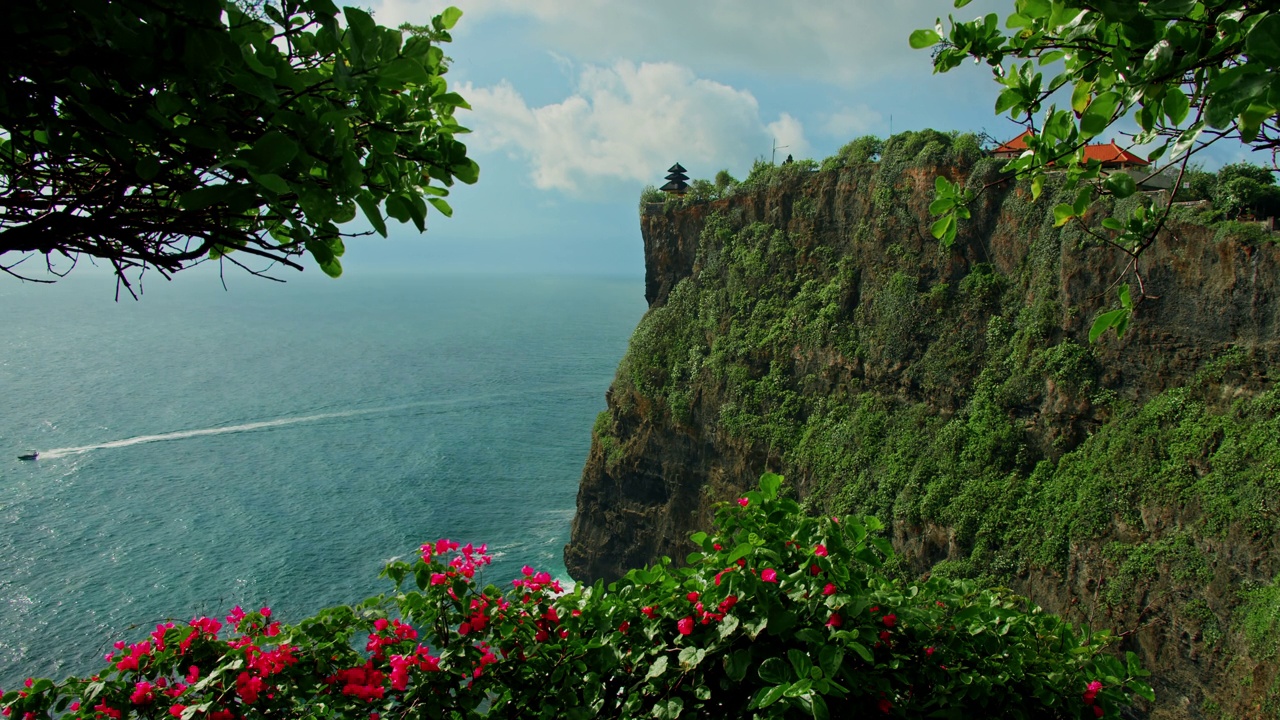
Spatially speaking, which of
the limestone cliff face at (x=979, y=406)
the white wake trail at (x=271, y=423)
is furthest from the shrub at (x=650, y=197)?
the white wake trail at (x=271, y=423)

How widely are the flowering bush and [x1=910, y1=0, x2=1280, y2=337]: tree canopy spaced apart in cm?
178

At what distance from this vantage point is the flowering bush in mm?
3633

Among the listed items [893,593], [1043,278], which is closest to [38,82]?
[893,593]

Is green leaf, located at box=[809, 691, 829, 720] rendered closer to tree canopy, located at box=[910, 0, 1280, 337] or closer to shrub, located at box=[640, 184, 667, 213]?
tree canopy, located at box=[910, 0, 1280, 337]

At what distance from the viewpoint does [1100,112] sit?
2.36 metres

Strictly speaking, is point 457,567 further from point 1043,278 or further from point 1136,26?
point 1043,278

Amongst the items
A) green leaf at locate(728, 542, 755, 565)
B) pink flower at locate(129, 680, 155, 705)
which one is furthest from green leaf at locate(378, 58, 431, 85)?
pink flower at locate(129, 680, 155, 705)

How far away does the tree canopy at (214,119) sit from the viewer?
2.03m

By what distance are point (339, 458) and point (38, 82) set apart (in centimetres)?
4569

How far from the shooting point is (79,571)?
30.5 meters

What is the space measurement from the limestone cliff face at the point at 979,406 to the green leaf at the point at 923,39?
16154 millimetres

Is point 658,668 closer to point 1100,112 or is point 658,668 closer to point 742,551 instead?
point 742,551

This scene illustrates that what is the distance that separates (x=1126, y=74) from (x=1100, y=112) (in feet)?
0.69

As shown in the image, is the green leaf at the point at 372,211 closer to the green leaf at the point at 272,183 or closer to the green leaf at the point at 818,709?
the green leaf at the point at 272,183
